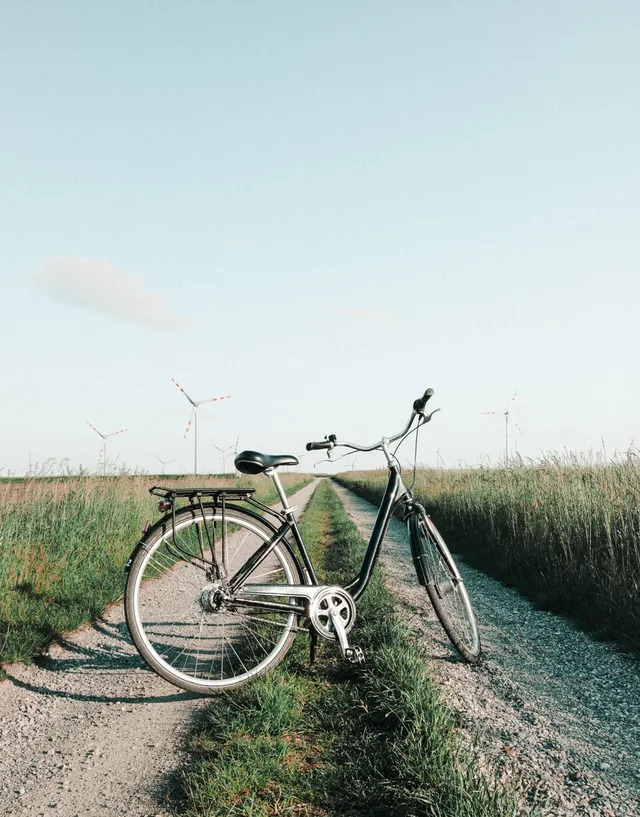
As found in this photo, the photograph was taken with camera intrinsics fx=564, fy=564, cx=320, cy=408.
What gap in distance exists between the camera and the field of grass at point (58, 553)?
5309 mm

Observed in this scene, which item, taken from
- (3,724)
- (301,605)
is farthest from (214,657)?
(3,724)

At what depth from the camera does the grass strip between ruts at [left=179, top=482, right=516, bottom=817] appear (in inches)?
Result: 102

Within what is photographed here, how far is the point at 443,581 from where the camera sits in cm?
476

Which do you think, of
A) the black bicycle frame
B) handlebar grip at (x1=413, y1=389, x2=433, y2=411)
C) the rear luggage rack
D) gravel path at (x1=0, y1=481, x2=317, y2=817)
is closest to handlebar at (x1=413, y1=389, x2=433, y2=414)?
handlebar grip at (x1=413, y1=389, x2=433, y2=411)

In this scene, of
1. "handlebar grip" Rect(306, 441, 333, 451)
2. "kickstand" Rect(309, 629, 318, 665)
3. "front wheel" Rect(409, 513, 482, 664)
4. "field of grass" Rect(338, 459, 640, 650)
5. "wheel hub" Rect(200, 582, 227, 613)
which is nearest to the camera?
"wheel hub" Rect(200, 582, 227, 613)

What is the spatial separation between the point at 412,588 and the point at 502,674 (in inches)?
132

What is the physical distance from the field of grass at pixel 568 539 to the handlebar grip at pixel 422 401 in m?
3.00

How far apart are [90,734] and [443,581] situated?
283 cm

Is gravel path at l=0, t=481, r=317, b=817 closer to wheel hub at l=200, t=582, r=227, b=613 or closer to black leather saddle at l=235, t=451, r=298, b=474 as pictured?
wheel hub at l=200, t=582, r=227, b=613

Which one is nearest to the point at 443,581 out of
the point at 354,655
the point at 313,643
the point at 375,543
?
the point at 375,543

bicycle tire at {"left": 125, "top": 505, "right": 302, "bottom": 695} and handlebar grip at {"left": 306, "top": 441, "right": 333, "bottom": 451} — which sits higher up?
handlebar grip at {"left": 306, "top": 441, "right": 333, "bottom": 451}

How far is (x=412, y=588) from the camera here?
7848mm

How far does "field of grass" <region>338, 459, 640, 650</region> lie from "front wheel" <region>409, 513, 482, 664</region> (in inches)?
63.8

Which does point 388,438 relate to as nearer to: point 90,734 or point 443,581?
point 443,581
